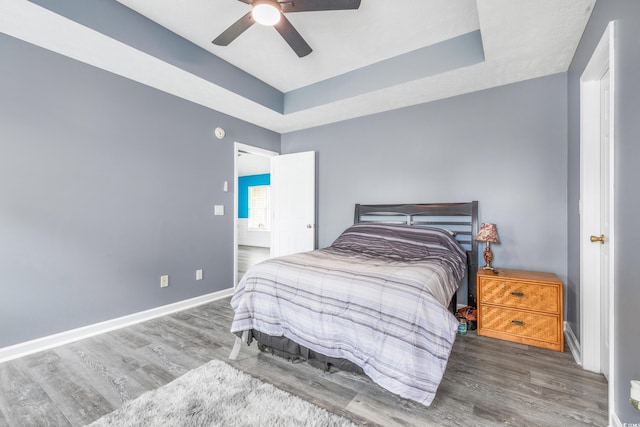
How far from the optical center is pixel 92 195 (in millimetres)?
2646

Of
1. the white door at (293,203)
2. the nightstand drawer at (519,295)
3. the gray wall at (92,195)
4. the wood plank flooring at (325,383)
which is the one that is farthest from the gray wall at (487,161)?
the gray wall at (92,195)

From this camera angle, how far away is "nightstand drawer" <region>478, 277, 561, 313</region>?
2320mm

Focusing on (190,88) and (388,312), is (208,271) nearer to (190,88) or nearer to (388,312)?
(190,88)

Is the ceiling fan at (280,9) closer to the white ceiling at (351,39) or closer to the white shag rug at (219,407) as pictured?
the white ceiling at (351,39)

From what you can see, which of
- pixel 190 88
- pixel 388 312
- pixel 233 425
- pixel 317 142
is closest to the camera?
pixel 233 425

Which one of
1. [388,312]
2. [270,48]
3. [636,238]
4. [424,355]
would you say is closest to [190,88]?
[270,48]

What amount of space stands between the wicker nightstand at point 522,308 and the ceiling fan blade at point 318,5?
249cm

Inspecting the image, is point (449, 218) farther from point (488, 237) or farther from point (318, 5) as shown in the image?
point (318, 5)

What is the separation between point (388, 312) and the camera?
1.64 metres

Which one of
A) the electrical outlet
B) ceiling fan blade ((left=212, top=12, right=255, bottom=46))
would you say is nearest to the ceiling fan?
ceiling fan blade ((left=212, top=12, right=255, bottom=46))

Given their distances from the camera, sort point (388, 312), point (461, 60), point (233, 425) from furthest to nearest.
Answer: point (461, 60) → point (388, 312) → point (233, 425)

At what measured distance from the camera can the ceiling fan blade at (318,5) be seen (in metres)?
1.83

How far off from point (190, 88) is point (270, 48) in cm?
103

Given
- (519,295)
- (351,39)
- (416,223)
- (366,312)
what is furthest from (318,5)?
(519,295)
